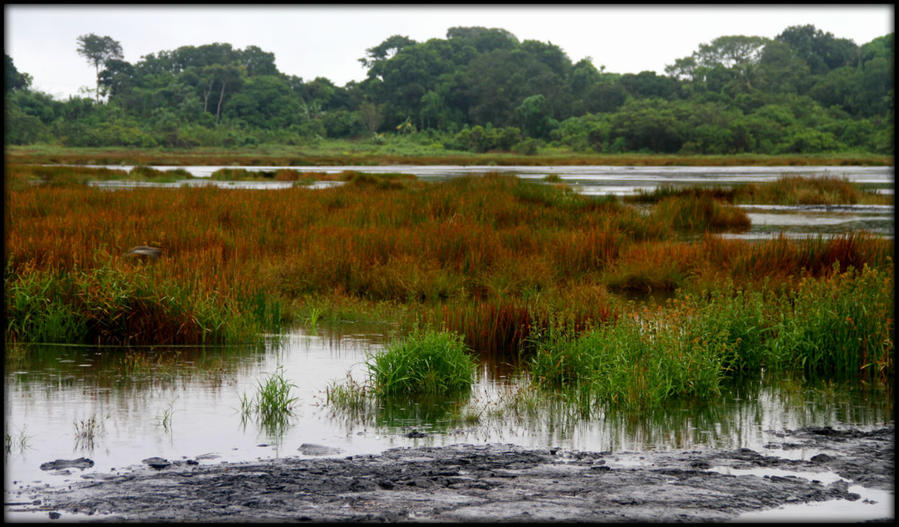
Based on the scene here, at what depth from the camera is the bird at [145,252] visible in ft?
44.9

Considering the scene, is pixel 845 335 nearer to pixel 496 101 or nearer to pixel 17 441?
pixel 17 441

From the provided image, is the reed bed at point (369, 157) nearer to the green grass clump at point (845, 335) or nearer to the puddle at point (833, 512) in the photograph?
the green grass clump at point (845, 335)

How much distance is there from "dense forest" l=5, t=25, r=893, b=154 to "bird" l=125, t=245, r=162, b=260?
86601 mm

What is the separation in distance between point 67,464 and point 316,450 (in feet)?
5.18

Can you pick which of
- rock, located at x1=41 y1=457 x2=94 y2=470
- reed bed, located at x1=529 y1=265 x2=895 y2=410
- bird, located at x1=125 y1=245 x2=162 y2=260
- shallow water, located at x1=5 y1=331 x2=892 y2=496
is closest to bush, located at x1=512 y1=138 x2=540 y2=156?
bird, located at x1=125 y1=245 x2=162 y2=260

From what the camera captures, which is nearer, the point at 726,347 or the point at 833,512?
the point at 833,512

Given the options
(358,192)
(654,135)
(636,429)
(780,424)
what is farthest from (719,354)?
(654,135)

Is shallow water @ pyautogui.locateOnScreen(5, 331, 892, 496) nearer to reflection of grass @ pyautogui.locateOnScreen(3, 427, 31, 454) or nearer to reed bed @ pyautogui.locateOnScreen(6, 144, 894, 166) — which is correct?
reflection of grass @ pyautogui.locateOnScreen(3, 427, 31, 454)

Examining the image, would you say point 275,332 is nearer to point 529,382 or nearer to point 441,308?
point 441,308

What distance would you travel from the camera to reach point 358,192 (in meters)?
26.4

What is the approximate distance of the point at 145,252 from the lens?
13.9 meters

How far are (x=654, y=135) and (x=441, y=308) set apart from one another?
99431 millimetres

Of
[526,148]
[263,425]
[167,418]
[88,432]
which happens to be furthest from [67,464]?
[526,148]

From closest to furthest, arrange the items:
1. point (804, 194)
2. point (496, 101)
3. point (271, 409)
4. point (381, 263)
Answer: point (271, 409) → point (381, 263) → point (804, 194) → point (496, 101)
